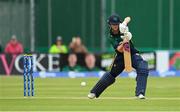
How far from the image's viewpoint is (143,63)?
14.7m

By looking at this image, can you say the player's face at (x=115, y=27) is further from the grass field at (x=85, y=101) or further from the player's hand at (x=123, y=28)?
the grass field at (x=85, y=101)

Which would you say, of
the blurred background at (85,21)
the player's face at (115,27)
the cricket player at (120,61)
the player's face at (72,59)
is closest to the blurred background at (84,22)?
the blurred background at (85,21)

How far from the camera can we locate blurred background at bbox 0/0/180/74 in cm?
3262

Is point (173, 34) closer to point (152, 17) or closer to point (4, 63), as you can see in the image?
point (152, 17)

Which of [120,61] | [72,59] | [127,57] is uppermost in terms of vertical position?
[127,57]

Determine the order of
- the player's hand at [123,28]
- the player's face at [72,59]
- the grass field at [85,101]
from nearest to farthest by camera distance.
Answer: the grass field at [85,101] < the player's hand at [123,28] < the player's face at [72,59]

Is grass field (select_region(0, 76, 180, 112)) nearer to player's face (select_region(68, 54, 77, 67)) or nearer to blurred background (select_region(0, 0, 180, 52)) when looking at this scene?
player's face (select_region(68, 54, 77, 67))

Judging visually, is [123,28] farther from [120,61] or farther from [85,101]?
[85,101]

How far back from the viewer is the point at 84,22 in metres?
33.3

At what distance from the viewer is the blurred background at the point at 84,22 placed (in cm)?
3262

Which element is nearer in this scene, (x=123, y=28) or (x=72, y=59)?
(x=123, y=28)

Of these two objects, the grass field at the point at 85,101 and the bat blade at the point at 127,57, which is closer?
the grass field at the point at 85,101

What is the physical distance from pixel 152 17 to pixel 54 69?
6413mm

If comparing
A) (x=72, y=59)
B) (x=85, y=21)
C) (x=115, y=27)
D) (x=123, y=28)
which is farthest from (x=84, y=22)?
(x=123, y=28)
